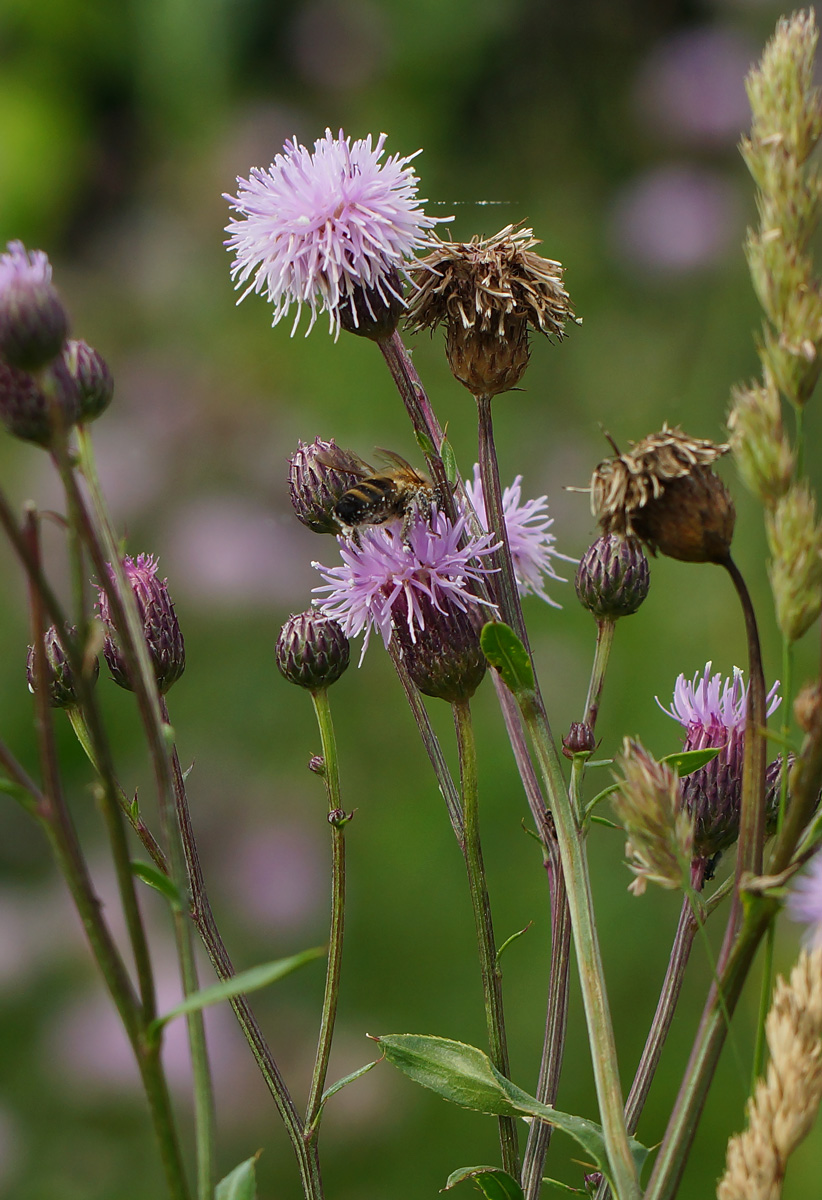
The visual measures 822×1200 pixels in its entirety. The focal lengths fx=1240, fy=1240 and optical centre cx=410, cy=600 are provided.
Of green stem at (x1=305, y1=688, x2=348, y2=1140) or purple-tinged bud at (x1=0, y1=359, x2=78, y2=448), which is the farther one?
green stem at (x1=305, y1=688, x2=348, y2=1140)

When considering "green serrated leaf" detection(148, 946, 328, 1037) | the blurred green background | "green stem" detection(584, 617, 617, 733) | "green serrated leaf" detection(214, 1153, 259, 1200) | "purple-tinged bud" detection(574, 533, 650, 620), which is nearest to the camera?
"green serrated leaf" detection(148, 946, 328, 1037)

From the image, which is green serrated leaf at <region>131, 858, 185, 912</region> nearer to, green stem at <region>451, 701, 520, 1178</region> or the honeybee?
green stem at <region>451, 701, 520, 1178</region>

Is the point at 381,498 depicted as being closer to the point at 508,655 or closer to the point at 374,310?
the point at 374,310

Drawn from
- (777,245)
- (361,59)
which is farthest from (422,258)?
(361,59)

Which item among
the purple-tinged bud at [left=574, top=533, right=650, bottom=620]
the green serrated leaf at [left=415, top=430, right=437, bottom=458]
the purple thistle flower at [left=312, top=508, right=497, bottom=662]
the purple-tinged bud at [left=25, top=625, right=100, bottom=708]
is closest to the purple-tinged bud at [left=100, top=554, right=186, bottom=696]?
the purple-tinged bud at [left=25, top=625, right=100, bottom=708]

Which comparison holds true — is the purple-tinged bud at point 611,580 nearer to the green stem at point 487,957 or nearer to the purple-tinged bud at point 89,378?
the green stem at point 487,957
